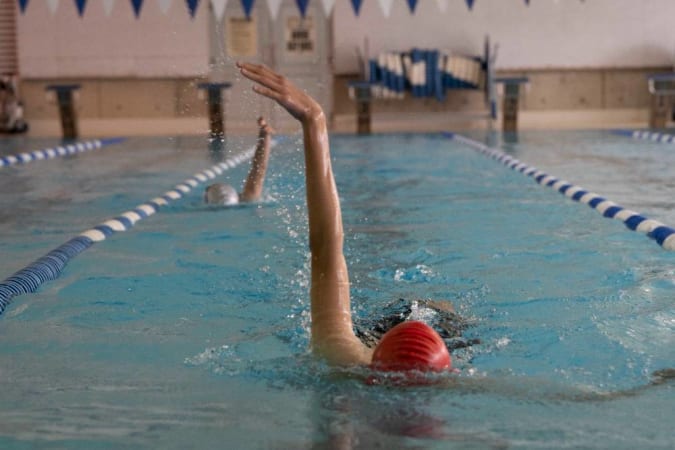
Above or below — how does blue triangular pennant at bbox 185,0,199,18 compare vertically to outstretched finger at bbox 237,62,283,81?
above

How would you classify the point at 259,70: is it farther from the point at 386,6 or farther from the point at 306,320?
the point at 386,6

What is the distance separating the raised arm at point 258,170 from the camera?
5562 mm

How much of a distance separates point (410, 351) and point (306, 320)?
107 centimetres

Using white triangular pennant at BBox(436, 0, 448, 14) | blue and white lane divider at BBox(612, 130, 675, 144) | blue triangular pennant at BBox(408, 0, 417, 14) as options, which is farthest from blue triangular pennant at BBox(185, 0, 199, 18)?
blue and white lane divider at BBox(612, 130, 675, 144)

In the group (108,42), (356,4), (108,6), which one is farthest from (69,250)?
(108,42)

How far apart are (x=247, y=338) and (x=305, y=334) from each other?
0.22 meters

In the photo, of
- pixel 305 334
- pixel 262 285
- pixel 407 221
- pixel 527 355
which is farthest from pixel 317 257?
pixel 407 221

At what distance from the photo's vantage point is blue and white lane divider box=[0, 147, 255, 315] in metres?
3.84

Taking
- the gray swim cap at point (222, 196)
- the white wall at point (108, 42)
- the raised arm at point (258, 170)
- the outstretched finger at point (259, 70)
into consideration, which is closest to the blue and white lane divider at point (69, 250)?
the gray swim cap at point (222, 196)

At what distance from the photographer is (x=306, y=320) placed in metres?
3.38

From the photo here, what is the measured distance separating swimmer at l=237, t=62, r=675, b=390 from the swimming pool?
0.06m

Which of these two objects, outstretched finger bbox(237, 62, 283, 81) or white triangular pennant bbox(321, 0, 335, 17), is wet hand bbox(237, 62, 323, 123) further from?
white triangular pennant bbox(321, 0, 335, 17)

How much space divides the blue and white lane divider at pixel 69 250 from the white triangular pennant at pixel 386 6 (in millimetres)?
7721

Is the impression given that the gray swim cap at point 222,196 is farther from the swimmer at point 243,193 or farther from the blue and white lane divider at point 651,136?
the blue and white lane divider at point 651,136
